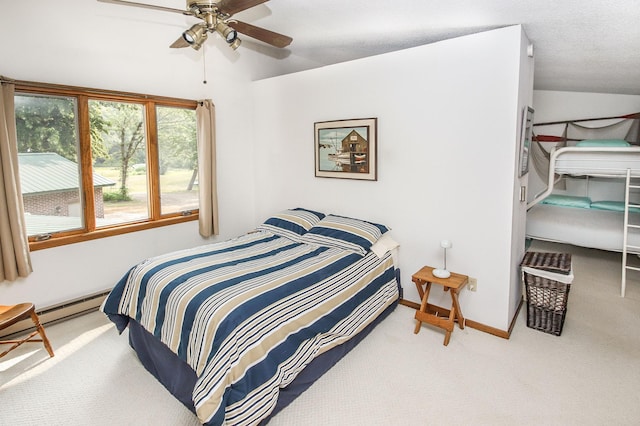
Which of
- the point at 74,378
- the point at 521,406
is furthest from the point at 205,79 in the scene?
the point at 521,406

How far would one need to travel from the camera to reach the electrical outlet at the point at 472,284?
2.88 metres

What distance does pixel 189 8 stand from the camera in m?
1.95

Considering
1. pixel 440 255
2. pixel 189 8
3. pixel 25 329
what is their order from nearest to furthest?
pixel 189 8 < pixel 25 329 < pixel 440 255

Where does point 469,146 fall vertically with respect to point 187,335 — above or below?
above

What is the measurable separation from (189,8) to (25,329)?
289 centimetres

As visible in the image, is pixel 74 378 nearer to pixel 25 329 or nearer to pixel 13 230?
pixel 25 329

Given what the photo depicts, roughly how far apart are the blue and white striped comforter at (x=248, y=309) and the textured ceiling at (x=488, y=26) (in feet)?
6.42

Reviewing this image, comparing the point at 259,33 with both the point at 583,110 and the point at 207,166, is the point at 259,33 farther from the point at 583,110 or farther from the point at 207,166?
the point at 583,110

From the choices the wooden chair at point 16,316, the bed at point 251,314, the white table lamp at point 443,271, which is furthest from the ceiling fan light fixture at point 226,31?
the wooden chair at point 16,316

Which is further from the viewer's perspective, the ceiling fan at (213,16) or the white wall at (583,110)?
the white wall at (583,110)

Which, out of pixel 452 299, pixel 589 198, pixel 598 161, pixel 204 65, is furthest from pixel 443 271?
pixel 204 65

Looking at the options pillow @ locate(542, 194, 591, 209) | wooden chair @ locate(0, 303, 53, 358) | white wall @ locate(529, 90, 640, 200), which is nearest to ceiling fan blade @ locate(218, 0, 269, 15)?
wooden chair @ locate(0, 303, 53, 358)

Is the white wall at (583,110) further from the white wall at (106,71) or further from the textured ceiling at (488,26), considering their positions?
the white wall at (106,71)

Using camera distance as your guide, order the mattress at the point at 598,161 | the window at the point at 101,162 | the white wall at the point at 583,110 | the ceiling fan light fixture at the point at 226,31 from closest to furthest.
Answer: the ceiling fan light fixture at the point at 226,31
the window at the point at 101,162
the mattress at the point at 598,161
the white wall at the point at 583,110
